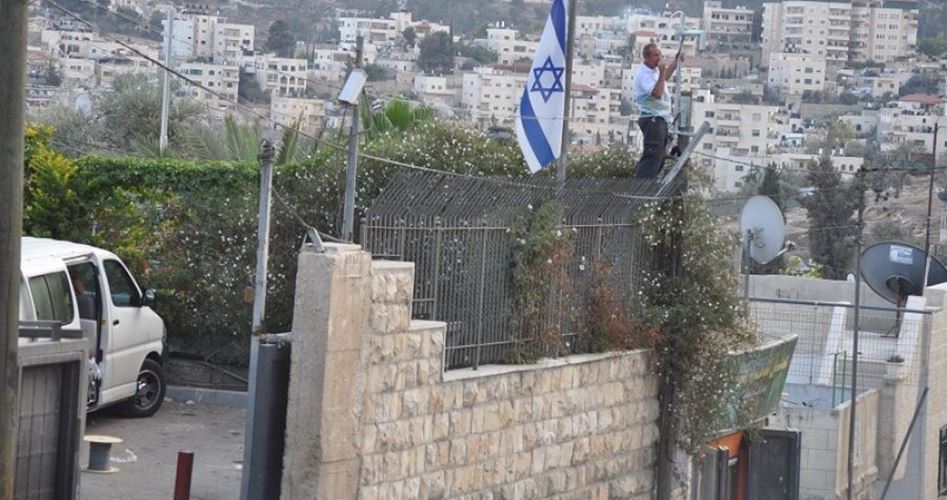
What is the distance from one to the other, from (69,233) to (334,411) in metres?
8.02

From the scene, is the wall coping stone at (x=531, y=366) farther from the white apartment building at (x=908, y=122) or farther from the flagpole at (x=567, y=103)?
the white apartment building at (x=908, y=122)

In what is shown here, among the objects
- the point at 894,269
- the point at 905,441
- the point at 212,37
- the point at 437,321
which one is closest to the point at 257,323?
the point at 437,321

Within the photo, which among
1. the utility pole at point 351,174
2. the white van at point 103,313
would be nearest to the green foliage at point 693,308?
the utility pole at point 351,174

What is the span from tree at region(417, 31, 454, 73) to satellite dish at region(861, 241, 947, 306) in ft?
128

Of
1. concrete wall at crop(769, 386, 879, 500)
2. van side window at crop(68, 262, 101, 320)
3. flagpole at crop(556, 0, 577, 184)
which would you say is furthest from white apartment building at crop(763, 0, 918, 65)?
van side window at crop(68, 262, 101, 320)

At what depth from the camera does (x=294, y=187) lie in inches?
602

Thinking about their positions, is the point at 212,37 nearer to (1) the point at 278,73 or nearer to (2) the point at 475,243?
(1) the point at 278,73

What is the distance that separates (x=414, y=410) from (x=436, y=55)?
59664 millimetres

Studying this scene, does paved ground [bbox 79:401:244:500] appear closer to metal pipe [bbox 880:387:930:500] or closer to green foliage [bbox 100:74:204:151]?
metal pipe [bbox 880:387:930:500]

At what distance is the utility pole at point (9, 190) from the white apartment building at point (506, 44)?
5086 cm

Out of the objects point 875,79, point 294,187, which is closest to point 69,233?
point 294,187

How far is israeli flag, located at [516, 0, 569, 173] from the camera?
13.2m

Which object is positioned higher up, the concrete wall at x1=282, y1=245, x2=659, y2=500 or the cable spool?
the concrete wall at x1=282, y1=245, x2=659, y2=500

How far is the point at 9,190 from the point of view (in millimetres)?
7754
